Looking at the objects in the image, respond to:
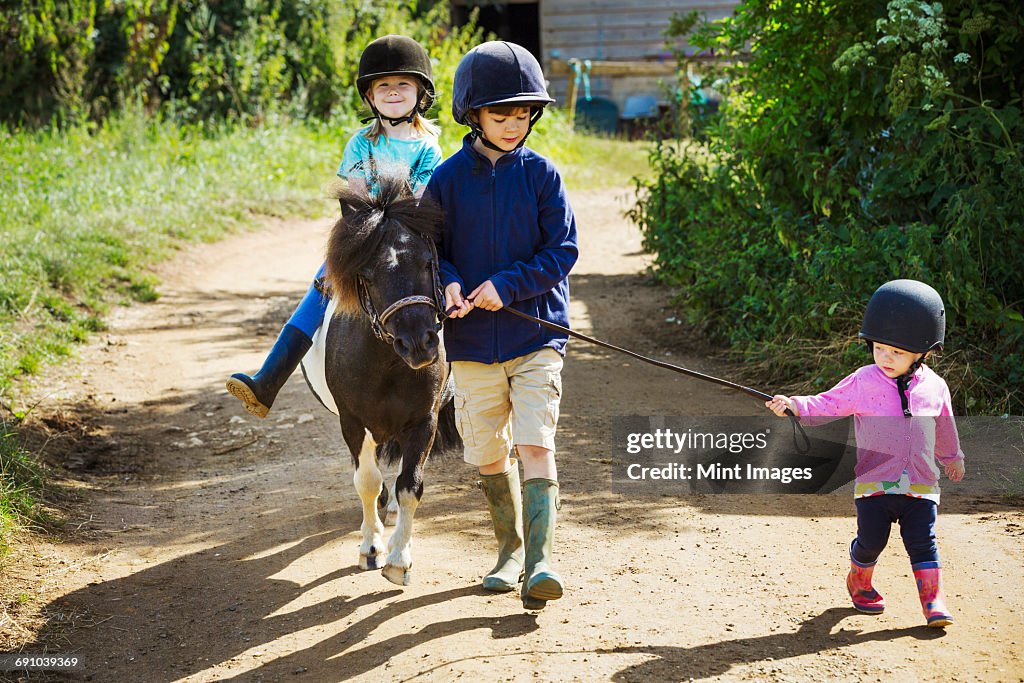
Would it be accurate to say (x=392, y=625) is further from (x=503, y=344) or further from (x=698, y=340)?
(x=698, y=340)

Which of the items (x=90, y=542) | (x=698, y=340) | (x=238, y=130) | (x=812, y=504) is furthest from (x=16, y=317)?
(x=238, y=130)

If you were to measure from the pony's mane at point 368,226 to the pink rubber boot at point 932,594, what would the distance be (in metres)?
2.05

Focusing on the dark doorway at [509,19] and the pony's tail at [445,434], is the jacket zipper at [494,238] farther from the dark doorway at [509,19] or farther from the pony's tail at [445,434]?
the dark doorway at [509,19]

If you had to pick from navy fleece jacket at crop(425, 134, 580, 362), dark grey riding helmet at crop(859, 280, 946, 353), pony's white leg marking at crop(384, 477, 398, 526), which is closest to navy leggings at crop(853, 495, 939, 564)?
dark grey riding helmet at crop(859, 280, 946, 353)

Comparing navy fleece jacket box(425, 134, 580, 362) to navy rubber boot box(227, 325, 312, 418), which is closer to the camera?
navy fleece jacket box(425, 134, 580, 362)

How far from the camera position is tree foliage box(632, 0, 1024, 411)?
566 centimetres

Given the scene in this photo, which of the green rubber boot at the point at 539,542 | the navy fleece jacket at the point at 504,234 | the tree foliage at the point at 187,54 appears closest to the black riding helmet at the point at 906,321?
the navy fleece jacket at the point at 504,234

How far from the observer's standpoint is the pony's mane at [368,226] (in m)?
3.57

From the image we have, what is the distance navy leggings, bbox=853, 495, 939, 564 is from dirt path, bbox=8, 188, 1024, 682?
266mm

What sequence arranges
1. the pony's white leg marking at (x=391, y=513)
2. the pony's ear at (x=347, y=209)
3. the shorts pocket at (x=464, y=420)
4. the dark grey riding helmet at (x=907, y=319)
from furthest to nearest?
the pony's white leg marking at (x=391, y=513) < the shorts pocket at (x=464, y=420) < the pony's ear at (x=347, y=209) < the dark grey riding helmet at (x=907, y=319)

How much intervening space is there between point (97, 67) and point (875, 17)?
1344cm

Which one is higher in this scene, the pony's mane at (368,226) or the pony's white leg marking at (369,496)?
the pony's mane at (368,226)

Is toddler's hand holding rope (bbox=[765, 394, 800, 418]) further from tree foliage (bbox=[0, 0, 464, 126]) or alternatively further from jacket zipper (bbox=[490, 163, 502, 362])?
tree foliage (bbox=[0, 0, 464, 126])

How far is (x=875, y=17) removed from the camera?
21.1 ft
